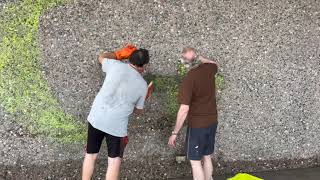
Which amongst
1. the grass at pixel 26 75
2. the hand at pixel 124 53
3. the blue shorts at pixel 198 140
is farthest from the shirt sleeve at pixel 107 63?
the blue shorts at pixel 198 140

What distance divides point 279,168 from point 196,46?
1.94 meters

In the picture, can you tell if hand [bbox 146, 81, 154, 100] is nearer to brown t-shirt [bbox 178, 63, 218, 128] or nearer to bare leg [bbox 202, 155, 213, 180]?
brown t-shirt [bbox 178, 63, 218, 128]

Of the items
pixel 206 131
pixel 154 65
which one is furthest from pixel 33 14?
pixel 206 131

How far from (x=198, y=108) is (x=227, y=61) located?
2.85 ft

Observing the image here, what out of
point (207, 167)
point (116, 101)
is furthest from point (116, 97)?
point (207, 167)

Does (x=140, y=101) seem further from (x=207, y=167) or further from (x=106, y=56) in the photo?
(x=207, y=167)

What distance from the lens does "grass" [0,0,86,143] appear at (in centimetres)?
438

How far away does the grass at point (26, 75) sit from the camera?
14.4ft

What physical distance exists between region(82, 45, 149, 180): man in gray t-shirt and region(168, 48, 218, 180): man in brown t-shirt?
17.0 inches

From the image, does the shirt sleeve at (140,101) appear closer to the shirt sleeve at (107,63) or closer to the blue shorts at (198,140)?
the shirt sleeve at (107,63)

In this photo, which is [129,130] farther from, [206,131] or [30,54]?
[30,54]

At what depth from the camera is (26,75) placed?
4.48m

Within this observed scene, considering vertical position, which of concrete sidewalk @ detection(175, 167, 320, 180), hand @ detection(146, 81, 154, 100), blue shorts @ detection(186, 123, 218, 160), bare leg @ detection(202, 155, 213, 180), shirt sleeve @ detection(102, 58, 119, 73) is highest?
shirt sleeve @ detection(102, 58, 119, 73)

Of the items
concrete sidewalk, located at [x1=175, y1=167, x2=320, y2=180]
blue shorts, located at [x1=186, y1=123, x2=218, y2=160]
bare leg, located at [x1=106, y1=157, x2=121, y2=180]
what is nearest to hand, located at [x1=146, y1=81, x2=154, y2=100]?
blue shorts, located at [x1=186, y1=123, x2=218, y2=160]
